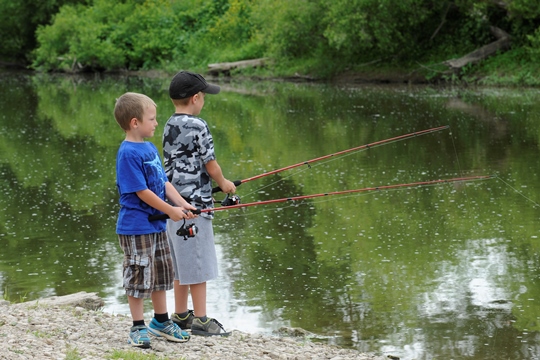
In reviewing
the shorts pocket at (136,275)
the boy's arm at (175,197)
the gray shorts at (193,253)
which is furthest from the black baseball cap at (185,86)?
the shorts pocket at (136,275)

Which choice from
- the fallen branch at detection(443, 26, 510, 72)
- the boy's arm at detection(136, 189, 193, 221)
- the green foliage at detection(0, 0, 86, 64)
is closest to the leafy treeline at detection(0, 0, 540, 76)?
the green foliage at detection(0, 0, 86, 64)

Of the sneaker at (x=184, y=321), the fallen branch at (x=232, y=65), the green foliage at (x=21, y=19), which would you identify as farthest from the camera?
the green foliage at (x=21, y=19)

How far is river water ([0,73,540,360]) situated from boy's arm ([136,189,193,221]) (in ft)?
6.08

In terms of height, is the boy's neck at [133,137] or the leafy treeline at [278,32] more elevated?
the leafy treeline at [278,32]

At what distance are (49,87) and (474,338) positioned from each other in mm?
28870

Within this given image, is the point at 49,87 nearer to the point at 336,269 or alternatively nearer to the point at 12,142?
the point at 12,142

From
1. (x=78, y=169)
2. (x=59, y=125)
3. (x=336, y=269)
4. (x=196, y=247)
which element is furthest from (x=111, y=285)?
(x=59, y=125)

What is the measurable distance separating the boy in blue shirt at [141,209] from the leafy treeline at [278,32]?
72.4 feet

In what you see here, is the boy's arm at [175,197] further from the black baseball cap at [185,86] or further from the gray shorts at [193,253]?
the black baseball cap at [185,86]

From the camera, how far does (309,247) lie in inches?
362

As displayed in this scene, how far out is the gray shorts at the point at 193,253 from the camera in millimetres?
5492

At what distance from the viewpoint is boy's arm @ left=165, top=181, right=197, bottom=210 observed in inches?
203

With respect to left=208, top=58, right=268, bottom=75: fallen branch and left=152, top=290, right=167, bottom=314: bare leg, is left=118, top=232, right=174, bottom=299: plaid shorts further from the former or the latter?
left=208, top=58, right=268, bottom=75: fallen branch

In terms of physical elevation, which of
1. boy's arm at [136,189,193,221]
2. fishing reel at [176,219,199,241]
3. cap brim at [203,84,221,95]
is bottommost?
fishing reel at [176,219,199,241]
